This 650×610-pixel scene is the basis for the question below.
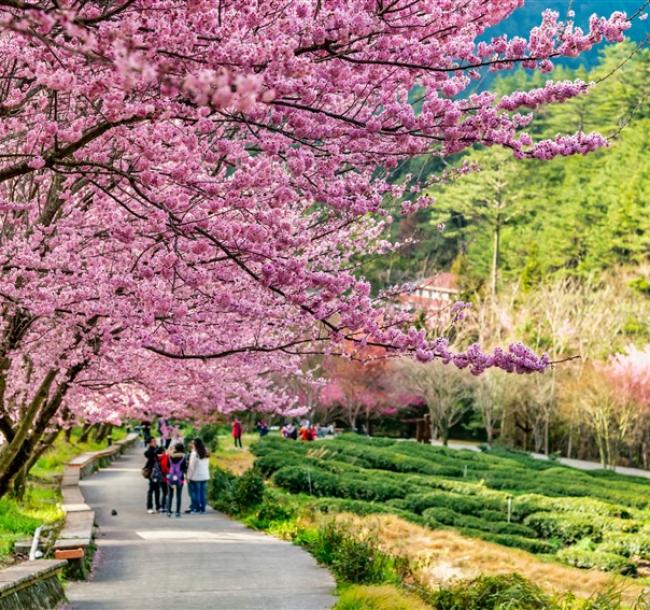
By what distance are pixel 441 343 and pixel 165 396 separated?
1089 cm

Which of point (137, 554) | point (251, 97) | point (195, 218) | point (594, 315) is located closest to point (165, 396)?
point (137, 554)

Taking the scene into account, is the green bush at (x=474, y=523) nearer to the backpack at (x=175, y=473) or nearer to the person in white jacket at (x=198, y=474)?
the person in white jacket at (x=198, y=474)

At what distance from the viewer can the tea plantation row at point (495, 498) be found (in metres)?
19.4

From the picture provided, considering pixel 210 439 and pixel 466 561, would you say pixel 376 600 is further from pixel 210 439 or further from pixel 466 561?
pixel 210 439

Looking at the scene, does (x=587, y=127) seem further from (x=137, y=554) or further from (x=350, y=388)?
→ (x=137, y=554)

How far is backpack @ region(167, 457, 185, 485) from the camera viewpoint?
18.4 meters

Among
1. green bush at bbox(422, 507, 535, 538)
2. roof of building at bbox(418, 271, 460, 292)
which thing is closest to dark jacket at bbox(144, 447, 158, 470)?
green bush at bbox(422, 507, 535, 538)

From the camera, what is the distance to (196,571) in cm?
1109

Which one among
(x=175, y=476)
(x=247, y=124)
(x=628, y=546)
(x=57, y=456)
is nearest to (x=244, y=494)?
(x=175, y=476)

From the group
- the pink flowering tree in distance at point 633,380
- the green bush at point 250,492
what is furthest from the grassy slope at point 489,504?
the pink flowering tree in distance at point 633,380

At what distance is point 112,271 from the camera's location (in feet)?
26.0

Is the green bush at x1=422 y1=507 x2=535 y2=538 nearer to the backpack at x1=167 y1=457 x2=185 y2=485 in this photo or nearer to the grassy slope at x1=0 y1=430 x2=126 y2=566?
the backpack at x1=167 y1=457 x2=185 y2=485

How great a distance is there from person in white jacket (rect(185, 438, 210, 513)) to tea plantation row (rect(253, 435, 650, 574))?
2338 mm

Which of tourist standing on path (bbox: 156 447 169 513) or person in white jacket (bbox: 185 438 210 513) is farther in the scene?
tourist standing on path (bbox: 156 447 169 513)
